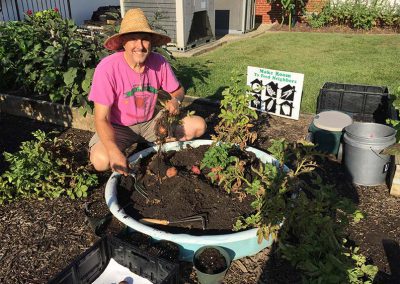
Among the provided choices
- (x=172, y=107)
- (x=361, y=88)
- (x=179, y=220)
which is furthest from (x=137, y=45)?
(x=361, y=88)

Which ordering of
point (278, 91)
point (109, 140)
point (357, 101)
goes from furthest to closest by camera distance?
point (278, 91), point (357, 101), point (109, 140)

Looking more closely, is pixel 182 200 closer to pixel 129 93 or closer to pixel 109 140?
pixel 109 140

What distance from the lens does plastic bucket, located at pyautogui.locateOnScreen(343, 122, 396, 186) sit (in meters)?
3.40

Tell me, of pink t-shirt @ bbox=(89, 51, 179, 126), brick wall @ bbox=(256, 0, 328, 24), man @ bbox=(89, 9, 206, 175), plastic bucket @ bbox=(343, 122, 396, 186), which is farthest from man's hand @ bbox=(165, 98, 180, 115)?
brick wall @ bbox=(256, 0, 328, 24)

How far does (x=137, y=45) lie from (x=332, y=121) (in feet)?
7.42

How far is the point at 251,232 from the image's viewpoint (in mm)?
2502

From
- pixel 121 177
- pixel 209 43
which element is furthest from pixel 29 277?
pixel 209 43

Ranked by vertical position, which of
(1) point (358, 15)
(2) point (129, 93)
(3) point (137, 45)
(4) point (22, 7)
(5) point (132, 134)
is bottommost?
(5) point (132, 134)

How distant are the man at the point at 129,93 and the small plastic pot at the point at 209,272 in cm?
89

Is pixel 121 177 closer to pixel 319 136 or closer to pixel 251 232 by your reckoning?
pixel 251 232

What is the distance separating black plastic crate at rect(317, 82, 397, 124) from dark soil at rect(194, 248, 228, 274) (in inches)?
109

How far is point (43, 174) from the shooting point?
3.20 m

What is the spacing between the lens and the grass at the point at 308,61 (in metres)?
6.46

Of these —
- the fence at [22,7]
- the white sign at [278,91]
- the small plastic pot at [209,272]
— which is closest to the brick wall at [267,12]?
the fence at [22,7]
